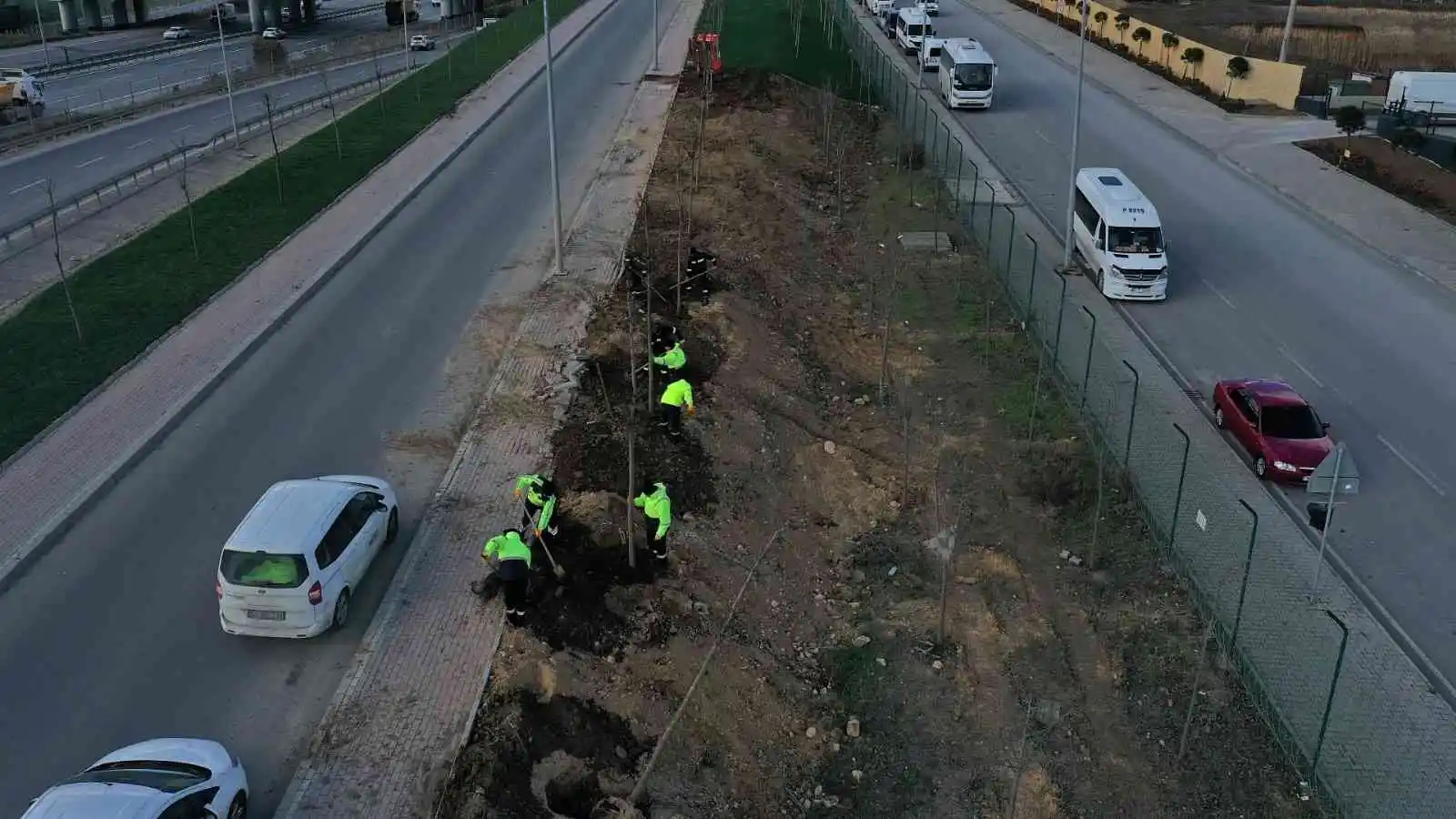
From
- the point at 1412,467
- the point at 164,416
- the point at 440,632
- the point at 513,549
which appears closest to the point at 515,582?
the point at 513,549

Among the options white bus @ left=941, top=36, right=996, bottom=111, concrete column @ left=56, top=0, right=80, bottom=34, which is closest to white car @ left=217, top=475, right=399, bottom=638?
white bus @ left=941, top=36, right=996, bottom=111

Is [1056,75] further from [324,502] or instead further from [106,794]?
[106,794]

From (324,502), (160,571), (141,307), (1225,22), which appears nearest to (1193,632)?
(324,502)

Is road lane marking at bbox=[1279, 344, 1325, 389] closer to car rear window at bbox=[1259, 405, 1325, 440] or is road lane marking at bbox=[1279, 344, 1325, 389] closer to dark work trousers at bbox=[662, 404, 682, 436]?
car rear window at bbox=[1259, 405, 1325, 440]

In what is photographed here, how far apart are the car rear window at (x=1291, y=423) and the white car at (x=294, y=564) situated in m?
13.0

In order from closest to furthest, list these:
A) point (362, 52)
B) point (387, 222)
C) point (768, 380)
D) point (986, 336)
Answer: point (768, 380) < point (986, 336) < point (387, 222) < point (362, 52)

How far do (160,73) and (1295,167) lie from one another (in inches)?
2116

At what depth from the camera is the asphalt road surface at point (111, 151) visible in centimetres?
3258

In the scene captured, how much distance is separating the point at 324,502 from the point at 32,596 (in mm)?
3705

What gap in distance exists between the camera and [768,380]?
19500 millimetres

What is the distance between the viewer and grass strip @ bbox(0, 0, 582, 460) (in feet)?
62.7

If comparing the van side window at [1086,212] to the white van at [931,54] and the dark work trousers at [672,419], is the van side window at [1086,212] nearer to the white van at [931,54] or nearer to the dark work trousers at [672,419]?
the dark work trousers at [672,419]

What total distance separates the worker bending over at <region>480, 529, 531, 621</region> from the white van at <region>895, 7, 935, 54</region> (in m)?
41.4

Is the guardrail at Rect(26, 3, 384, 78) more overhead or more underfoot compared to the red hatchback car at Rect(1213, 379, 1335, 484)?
more overhead
